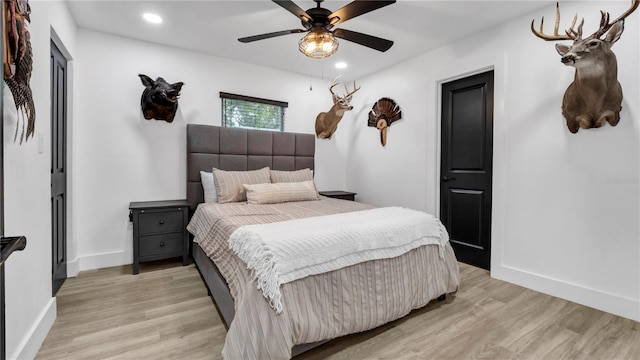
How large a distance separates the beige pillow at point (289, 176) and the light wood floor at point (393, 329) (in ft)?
5.19

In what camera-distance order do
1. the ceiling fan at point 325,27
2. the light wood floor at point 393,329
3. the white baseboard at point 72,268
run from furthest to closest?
the white baseboard at point 72,268
the ceiling fan at point 325,27
the light wood floor at point 393,329

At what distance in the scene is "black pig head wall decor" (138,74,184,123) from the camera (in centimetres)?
325

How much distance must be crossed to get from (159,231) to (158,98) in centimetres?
148

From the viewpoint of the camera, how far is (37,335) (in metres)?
1.77

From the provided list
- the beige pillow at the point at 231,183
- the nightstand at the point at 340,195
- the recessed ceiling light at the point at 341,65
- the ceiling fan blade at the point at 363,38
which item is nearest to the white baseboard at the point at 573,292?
the nightstand at the point at 340,195

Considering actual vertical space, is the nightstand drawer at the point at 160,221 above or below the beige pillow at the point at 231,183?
below

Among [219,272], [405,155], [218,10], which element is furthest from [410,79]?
[219,272]

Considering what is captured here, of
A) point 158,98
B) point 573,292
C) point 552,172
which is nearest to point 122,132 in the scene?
point 158,98

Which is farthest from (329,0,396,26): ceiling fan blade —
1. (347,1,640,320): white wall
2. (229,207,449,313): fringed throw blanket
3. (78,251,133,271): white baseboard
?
(78,251,133,271): white baseboard

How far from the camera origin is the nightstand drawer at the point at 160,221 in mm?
3035

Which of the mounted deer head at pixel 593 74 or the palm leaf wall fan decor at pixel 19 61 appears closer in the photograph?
the palm leaf wall fan decor at pixel 19 61

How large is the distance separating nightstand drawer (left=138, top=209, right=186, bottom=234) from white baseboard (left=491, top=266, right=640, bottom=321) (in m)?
3.45

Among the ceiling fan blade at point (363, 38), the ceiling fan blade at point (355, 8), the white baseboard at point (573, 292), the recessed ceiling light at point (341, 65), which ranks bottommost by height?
the white baseboard at point (573, 292)

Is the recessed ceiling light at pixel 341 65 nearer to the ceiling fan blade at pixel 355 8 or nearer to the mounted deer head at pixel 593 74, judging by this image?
the ceiling fan blade at pixel 355 8
